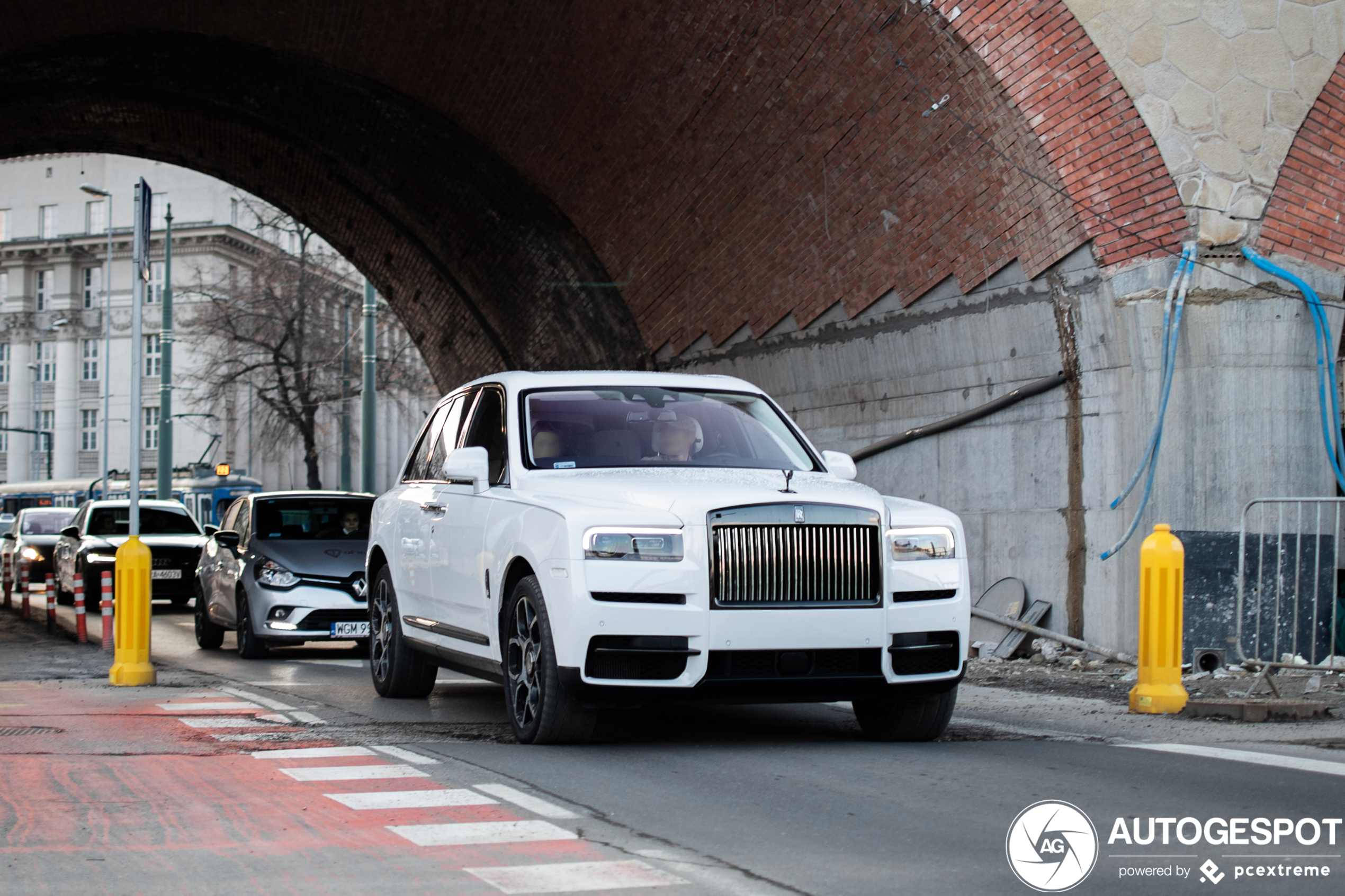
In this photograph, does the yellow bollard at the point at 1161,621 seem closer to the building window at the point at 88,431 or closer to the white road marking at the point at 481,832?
the white road marking at the point at 481,832

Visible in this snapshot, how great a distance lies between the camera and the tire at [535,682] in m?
7.69

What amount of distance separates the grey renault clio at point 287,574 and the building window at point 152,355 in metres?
69.3

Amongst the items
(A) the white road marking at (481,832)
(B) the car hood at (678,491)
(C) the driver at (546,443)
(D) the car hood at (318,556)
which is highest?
(C) the driver at (546,443)

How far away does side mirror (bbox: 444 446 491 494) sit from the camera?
866cm

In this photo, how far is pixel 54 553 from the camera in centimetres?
2642

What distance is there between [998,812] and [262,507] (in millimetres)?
11333

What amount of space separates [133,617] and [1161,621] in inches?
287

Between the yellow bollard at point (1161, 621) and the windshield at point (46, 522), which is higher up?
the yellow bollard at point (1161, 621)

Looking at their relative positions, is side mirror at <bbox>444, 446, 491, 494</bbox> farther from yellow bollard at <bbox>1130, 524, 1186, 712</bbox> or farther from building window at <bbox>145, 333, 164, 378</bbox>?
building window at <bbox>145, 333, 164, 378</bbox>

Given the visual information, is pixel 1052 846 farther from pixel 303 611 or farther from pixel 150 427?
pixel 150 427

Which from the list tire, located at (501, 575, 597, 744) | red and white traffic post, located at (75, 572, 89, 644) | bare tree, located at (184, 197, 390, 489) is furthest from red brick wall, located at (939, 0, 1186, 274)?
bare tree, located at (184, 197, 390, 489)

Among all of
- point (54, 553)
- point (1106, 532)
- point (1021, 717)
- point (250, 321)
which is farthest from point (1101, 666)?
point (250, 321)

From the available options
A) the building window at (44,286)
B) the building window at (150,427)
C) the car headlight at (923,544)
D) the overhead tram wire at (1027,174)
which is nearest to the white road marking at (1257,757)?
the car headlight at (923,544)

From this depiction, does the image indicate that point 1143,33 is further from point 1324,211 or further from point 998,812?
point 998,812
